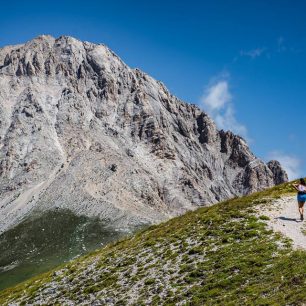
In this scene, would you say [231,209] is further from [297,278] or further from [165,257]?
[297,278]

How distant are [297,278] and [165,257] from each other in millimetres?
14518

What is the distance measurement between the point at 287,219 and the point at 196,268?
33.0ft

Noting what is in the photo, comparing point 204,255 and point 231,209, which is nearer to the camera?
point 204,255

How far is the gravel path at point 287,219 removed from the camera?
110 feet

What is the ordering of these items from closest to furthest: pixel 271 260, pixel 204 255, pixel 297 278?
pixel 297 278 → pixel 271 260 → pixel 204 255

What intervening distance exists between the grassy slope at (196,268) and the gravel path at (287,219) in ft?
3.15

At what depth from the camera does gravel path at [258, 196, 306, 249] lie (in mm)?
33500

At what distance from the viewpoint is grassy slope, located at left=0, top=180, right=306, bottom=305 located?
2752cm

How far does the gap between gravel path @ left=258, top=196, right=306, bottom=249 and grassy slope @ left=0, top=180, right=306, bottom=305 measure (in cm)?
96

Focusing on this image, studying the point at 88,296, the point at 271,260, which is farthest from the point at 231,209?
the point at 88,296

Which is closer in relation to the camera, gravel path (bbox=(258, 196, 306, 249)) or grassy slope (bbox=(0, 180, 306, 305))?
grassy slope (bbox=(0, 180, 306, 305))

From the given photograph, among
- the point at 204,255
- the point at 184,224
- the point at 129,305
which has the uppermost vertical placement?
the point at 184,224

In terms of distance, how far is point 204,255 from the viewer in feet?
116

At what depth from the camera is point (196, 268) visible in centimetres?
3347
